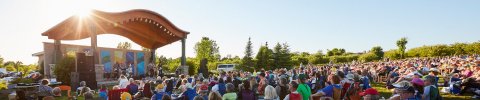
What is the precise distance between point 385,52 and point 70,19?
4746 centimetres

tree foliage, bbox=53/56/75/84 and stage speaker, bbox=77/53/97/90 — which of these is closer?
stage speaker, bbox=77/53/97/90

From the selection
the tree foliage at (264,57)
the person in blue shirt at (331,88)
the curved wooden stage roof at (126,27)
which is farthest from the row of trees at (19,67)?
the person in blue shirt at (331,88)

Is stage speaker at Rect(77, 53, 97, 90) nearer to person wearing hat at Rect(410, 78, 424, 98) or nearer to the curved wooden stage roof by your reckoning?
the curved wooden stage roof

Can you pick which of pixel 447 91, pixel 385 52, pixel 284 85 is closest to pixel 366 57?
pixel 385 52

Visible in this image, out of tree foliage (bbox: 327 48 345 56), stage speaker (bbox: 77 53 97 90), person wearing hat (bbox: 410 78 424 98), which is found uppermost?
tree foliage (bbox: 327 48 345 56)

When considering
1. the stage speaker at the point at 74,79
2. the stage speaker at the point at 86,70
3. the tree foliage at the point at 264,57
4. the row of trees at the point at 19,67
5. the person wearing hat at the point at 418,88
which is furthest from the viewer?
the tree foliage at the point at 264,57

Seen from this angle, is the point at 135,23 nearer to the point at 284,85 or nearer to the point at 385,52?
the point at 284,85

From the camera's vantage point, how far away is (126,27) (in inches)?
976

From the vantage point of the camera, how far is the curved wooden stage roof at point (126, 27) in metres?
18.7

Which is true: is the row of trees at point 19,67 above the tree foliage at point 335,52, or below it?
below

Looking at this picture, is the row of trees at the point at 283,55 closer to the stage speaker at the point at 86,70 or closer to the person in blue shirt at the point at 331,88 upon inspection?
the stage speaker at the point at 86,70

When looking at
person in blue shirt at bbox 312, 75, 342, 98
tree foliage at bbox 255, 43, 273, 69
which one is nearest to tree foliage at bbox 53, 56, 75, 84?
person in blue shirt at bbox 312, 75, 342, 98

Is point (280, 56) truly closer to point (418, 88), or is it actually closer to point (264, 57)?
point (264, 57)

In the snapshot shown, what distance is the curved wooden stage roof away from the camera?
737 inches
